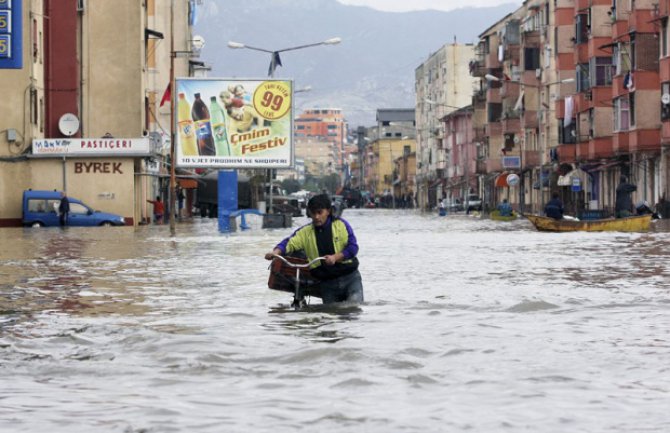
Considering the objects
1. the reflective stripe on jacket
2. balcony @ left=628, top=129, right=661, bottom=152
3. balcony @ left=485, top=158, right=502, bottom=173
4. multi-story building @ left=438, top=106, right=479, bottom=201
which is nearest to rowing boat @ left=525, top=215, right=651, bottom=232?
balcony @ left=628, top=129, right=661, bottom=152

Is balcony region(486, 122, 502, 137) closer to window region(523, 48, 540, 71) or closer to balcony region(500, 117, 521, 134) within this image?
balcony region(500, 117, 521, 134)

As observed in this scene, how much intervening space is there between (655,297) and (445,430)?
1049 centimetres

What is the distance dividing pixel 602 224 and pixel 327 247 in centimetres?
3279

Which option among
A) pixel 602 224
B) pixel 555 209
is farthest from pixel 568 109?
pixel 602 224

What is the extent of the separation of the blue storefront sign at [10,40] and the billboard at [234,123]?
41.4ft

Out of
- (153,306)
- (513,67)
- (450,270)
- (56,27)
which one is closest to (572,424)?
(153,306)

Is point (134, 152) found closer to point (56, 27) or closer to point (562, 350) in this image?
point (56, 27)

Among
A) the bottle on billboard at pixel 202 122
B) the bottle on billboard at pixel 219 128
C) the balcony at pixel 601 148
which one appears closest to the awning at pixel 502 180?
the balcony at pixel 601 148

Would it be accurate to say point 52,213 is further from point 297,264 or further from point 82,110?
point 297,264

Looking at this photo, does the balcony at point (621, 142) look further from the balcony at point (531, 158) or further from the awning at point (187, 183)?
the balcony at point (531, 158)

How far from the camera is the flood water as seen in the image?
875 centimetres

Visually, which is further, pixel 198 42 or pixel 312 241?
pixel 198 42

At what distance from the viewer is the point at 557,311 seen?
16.4 metres

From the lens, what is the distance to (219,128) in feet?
199
